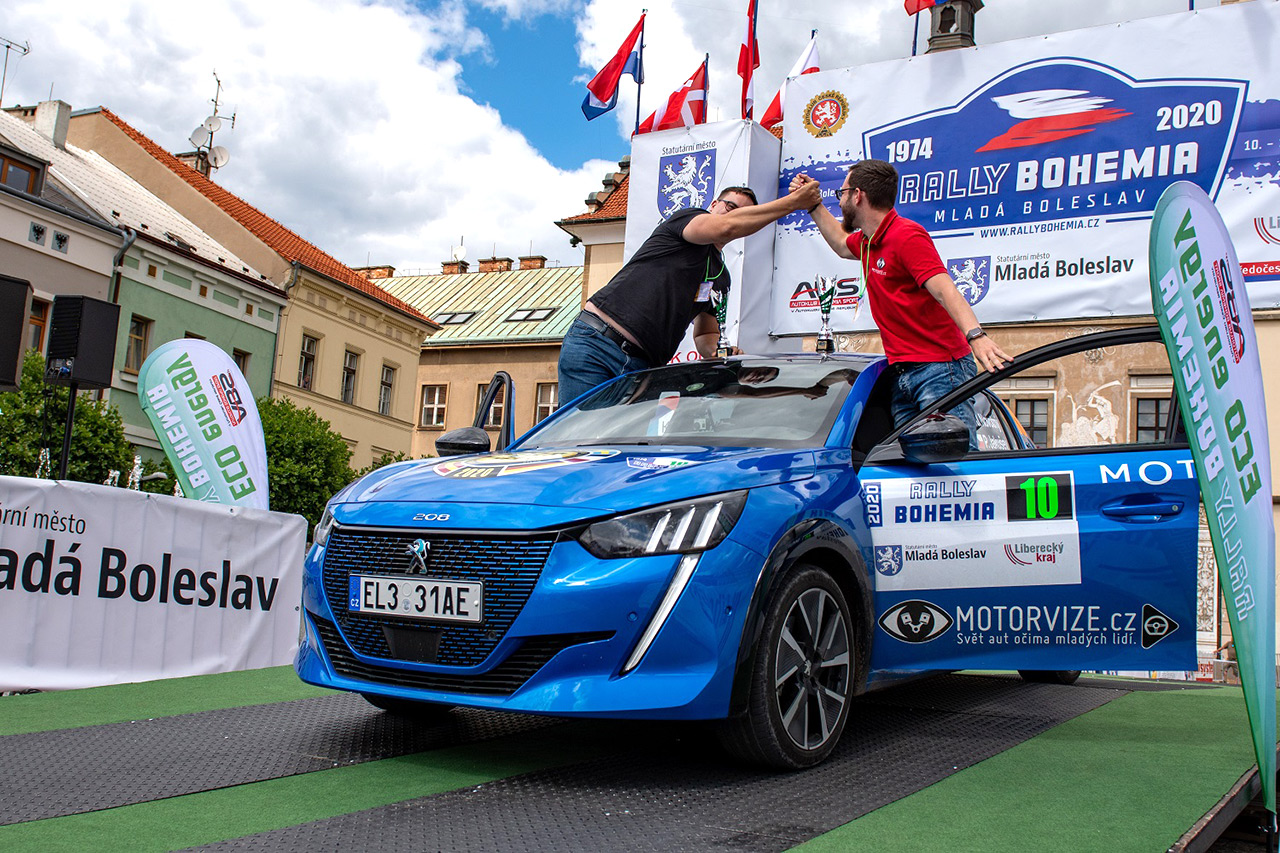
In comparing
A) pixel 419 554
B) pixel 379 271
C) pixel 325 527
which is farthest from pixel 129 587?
pixel 379 271

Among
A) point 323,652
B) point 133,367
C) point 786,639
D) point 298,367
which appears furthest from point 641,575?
point 298,367

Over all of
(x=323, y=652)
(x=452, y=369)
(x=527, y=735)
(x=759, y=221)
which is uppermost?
(x=452, y=369)

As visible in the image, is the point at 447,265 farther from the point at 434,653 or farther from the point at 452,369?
the point at 434,653

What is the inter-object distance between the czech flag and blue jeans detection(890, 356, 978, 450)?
9326 millimetres

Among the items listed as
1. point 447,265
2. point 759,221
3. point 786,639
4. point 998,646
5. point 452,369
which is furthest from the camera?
point 447,265

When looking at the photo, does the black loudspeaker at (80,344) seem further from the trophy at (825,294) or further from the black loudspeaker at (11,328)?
the trophy at (825,294)

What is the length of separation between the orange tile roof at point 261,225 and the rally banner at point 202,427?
26674mm

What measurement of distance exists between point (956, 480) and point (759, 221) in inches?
78.7

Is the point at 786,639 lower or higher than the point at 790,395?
lower

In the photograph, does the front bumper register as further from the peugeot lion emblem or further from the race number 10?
the race number 10

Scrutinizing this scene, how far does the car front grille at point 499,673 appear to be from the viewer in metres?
3.26

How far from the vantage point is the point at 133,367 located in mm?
29047

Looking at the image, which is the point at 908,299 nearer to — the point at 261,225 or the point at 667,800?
the point at 667,800

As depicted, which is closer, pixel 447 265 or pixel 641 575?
pixel 641 575
